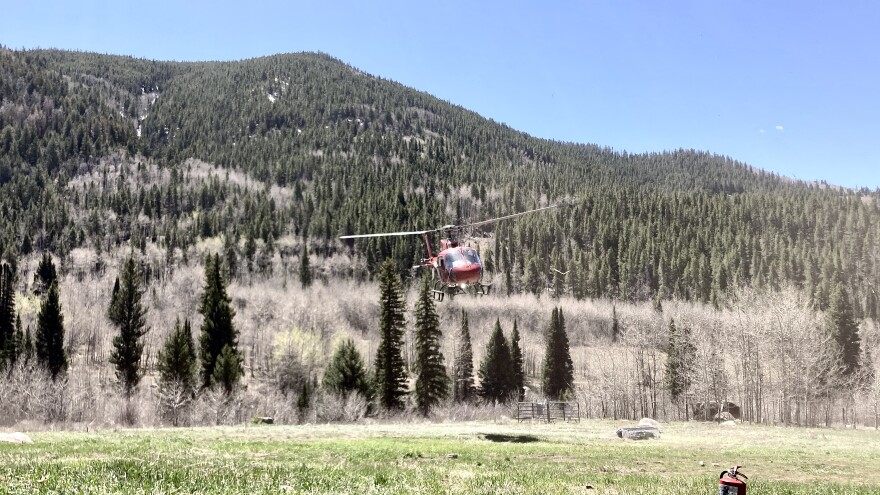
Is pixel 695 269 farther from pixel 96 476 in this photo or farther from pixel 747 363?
pixel 96 476

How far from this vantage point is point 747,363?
233ft

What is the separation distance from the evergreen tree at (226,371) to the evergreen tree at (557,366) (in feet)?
154

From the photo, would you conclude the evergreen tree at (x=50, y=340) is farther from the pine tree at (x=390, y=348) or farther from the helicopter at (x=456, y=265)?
the helicopter at (x=456, y=265)

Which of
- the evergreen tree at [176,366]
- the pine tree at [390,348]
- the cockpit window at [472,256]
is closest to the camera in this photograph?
the cockpit window at [472,256]

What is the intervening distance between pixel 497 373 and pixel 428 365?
71.4ft

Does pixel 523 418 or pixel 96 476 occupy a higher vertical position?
pixel 96 476

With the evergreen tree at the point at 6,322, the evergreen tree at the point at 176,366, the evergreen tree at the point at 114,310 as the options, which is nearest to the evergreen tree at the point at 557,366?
the evergreen tree at the point at 176,366

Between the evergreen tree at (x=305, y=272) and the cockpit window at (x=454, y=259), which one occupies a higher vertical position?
the evergreen tree at (x=305, y=272)

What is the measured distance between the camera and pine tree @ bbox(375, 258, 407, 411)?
2462 inches

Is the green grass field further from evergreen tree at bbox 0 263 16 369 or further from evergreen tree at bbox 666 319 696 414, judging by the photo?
evergreen tree at bbox 0 263 16 369

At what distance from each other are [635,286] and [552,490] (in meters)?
182

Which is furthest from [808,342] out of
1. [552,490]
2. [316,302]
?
[316,302]

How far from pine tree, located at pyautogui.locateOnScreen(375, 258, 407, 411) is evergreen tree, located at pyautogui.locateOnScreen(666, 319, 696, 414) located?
33122 mm

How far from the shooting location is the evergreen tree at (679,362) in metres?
75.8
